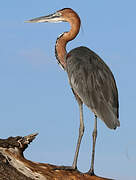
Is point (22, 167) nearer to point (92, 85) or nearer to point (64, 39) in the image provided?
point (92, 85)

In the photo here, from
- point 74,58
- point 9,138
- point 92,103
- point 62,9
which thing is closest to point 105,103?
point 92,103

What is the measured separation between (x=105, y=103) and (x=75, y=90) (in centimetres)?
75

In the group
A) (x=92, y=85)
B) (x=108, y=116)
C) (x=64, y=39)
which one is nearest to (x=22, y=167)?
(x=108, y=116)

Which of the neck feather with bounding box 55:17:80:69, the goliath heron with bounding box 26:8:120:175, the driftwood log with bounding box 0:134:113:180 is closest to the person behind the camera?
the driftwood log with bounding box 0:134:113:180

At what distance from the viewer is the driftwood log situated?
926 cm

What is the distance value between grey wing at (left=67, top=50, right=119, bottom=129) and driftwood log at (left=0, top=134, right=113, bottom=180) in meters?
1.34

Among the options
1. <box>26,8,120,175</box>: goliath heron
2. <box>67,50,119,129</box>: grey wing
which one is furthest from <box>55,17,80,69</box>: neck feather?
<box>67,50,119,129</box>: grey wing

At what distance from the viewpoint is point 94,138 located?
1014cm

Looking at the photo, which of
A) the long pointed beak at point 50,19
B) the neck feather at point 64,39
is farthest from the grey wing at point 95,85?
the long pointed beak at point 50,19

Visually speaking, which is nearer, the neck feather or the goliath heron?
the goliath heron

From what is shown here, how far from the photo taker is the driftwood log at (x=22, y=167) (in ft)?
30.4

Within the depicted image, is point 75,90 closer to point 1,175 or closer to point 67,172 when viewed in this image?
point 67,172

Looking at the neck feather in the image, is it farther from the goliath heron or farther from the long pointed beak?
the long pointed beak

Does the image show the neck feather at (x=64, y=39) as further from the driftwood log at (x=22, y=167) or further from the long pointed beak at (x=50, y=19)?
the driftwood log at (x=22, y=167)
